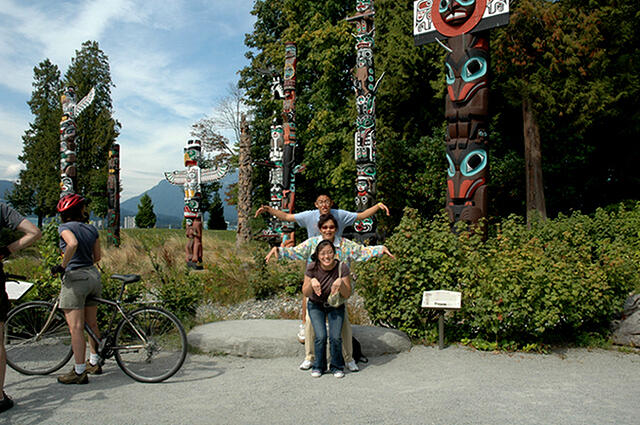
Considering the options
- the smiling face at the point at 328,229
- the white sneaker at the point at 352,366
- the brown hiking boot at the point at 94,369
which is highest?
the smiling face at the point at 328,229

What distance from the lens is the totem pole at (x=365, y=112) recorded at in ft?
39.8

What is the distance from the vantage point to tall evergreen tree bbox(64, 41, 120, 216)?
30.5 m

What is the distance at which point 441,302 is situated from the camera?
514 cm

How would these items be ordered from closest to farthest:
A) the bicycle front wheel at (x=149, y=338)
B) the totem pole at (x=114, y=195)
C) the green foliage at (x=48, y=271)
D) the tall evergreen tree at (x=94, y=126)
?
1. the bicycle front wheel at (x=149, y=338)
2. the green foliage at (x=48, y=271)
3. the totem pole at (x=114, y=195)
4. the tall evergreen tree at (x=94, y=126)

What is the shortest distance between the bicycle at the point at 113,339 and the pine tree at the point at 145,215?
3209cm

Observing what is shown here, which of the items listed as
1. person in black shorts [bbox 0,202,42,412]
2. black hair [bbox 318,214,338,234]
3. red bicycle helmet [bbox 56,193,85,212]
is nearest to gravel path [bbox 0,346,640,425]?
person in black shorts [bbox 0,202,42,412]

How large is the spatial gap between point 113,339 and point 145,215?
110ft

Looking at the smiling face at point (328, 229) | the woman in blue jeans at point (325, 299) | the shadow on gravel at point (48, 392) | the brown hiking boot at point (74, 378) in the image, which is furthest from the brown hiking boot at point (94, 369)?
the smiling face at point (328, 229)

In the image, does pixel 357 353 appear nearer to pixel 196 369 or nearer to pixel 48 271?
pixel 196 369

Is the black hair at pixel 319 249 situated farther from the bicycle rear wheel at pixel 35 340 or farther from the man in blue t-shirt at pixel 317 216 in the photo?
the bicycle rear wheel at pixel 35 340

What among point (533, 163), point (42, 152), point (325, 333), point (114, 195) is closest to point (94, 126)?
point (42, 152)

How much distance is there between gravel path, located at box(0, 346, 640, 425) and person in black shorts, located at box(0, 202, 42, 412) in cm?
22

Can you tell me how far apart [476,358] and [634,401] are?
149 centimetres

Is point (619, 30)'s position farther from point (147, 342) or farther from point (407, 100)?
point (147, 342)
